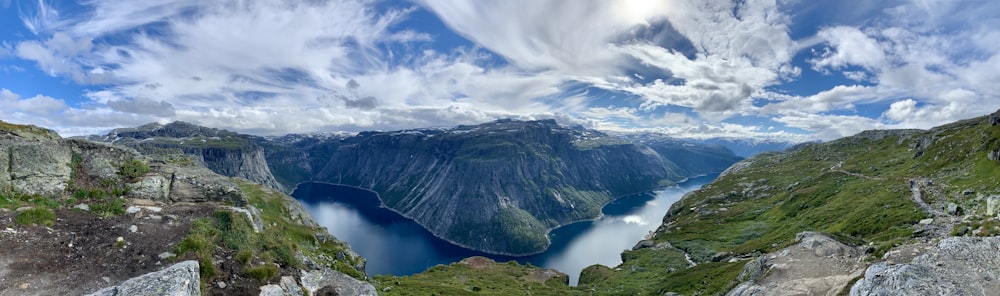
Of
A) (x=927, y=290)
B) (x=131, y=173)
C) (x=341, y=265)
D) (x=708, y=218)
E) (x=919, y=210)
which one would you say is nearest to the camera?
(x=927, y=290)

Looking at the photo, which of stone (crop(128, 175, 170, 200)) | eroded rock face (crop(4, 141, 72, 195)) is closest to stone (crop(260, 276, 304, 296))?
stone (crop(128, 175, 170, 200))

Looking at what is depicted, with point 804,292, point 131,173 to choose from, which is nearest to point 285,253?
point 131,173

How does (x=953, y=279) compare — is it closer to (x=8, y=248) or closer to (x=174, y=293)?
(x=174, y=293)

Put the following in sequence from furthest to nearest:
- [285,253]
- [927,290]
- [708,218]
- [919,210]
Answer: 1. [708,218]
2. [919,210]
3. [285,253]
4. [927,290]

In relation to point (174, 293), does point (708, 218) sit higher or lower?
lower

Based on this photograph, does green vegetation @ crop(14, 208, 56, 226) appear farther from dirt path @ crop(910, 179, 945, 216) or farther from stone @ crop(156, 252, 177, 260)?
dirt path @ crop(910, 179, 945, 216)

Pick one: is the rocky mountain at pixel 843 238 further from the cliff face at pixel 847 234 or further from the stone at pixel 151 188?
the stone at pixel 151 188

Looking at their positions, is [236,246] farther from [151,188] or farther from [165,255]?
[151,188]
